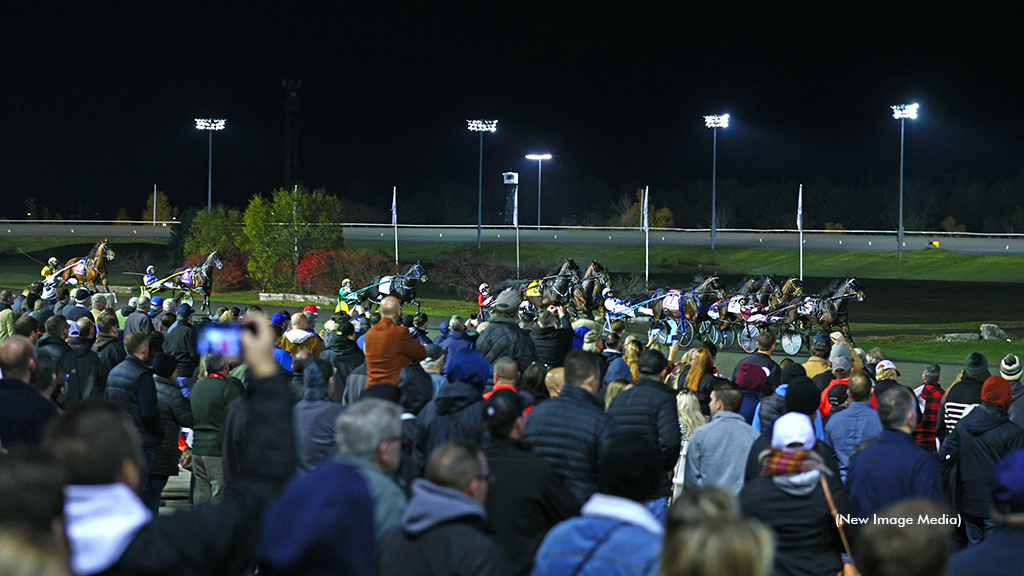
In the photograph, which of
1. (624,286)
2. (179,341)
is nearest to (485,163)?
(624,286)

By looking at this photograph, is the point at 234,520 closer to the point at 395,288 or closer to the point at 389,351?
the point at 389,351

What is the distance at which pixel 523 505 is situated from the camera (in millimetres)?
4090

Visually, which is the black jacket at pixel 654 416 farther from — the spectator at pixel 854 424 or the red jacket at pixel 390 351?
the red jacket at pixel 390 351

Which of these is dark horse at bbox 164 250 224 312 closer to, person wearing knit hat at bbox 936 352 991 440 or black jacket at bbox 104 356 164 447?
black jacket at bbox 104 356 164 447

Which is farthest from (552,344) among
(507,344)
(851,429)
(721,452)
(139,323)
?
(139,323)

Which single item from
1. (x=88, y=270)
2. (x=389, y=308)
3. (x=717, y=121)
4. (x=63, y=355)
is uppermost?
(x=717, y=121)

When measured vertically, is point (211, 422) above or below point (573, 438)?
below

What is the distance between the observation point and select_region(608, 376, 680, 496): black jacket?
555cm

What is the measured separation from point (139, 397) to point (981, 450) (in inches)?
207

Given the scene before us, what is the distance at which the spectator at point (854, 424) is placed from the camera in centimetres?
632

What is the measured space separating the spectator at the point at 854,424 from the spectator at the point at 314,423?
3103 millimetres

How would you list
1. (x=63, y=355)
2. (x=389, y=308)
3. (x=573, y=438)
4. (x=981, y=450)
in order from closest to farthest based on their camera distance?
1. (x=573, y=438)
2. (x=981, y=450)
3. (x=63, y=355)
4. (x=389, y=308)

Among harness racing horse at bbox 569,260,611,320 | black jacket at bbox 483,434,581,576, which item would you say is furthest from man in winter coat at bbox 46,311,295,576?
harness racing horse at bbox 569,260,611,320

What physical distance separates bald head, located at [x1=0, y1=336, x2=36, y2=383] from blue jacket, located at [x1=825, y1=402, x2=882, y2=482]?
4542 millimetres
